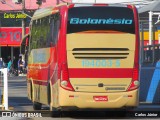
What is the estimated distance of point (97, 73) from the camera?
17.0 metres

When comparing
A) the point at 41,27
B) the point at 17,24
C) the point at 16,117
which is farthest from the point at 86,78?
the point at 17,24

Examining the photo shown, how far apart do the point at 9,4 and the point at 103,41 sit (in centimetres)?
4776

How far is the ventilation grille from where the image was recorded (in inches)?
669

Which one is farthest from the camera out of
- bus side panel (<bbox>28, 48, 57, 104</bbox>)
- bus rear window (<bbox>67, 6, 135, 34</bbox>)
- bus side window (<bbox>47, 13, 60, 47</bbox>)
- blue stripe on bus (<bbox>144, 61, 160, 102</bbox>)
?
blue stripe on bus (<bbox>144, 61, 160, 102</bbox>)

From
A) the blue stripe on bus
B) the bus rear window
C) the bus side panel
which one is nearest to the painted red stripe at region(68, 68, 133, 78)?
the bus side panel

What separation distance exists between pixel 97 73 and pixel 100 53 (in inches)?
21.2

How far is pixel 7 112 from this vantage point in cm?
1741

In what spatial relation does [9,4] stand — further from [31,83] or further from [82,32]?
[82,32]

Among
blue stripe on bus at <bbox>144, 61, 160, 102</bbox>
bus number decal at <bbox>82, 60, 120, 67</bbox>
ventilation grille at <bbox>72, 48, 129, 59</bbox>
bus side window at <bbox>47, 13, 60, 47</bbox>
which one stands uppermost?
bus side window at <bbox>47, 13, 60, 47</bbox>

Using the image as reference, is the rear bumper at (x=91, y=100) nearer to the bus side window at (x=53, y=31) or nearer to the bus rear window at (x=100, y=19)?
the bus side window at (x=53, y=31)

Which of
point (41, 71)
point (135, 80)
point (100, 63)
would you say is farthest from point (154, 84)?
point (100, 63)

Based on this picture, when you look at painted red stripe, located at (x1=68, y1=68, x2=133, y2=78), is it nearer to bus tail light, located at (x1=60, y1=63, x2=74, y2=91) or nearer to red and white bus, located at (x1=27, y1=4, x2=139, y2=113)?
red and white bus, located at (x1=27, y1=4, x2=139, y2=113)

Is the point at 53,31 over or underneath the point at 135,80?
over

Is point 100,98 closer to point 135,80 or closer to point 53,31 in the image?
point 135,80
